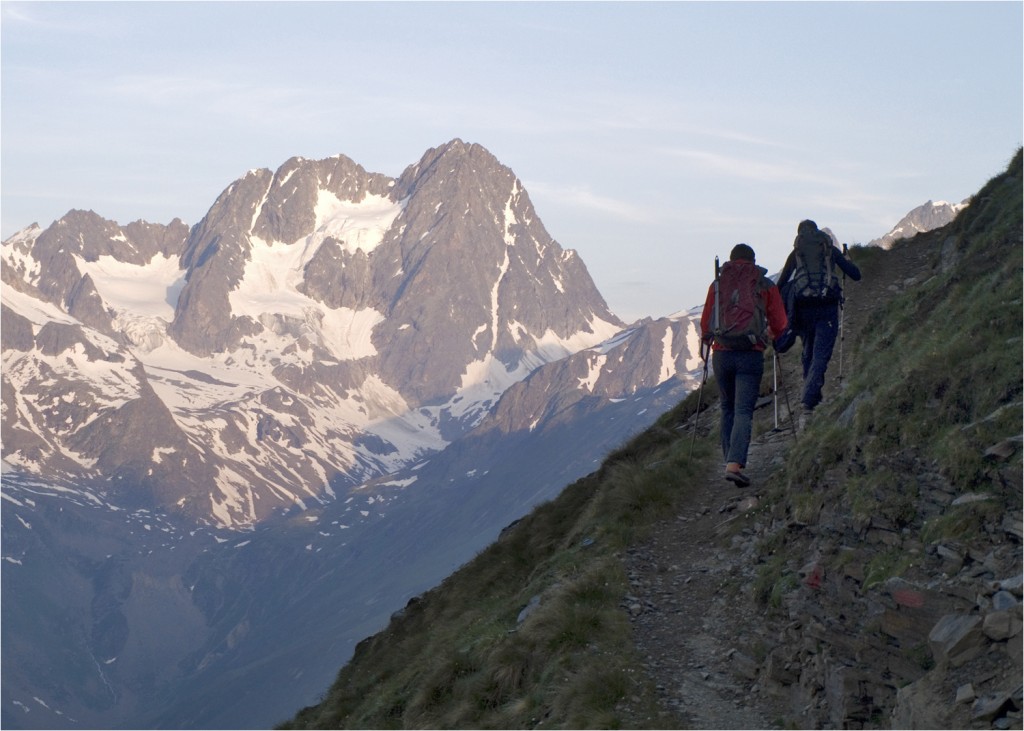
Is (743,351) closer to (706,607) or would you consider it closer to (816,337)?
(816,337)

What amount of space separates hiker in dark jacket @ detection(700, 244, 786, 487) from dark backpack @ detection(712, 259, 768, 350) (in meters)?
0.02

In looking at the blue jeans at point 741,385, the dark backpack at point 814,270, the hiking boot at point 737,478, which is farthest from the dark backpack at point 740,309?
the dark backpack at point 814,270

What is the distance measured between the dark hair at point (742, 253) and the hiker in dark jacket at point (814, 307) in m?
3.05

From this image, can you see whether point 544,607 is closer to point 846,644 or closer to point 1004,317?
point 846,644

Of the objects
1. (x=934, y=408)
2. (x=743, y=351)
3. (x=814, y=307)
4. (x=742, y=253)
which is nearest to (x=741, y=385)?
(x=743, y=351)

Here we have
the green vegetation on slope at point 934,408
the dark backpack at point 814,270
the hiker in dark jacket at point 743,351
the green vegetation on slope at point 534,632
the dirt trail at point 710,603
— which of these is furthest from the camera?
the dark backpack at point 814,270

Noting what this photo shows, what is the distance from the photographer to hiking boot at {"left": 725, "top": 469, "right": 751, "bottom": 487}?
67.4 ft

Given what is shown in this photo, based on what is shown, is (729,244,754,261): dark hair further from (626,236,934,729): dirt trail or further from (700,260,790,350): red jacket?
(626,236,934,729): dirt trail

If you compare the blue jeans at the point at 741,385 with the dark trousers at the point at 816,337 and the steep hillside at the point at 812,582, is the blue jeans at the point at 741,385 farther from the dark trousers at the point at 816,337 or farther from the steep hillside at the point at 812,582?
the dark trousers at the point at 816,337

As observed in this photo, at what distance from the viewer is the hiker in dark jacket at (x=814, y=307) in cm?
2338

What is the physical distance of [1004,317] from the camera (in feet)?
57.4

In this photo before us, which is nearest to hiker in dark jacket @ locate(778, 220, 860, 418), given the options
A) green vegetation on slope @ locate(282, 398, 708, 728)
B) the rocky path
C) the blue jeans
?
the rocky path

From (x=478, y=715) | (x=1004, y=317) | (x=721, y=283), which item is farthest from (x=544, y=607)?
(x=1004, y=317)

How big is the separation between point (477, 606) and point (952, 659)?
1395 cm
